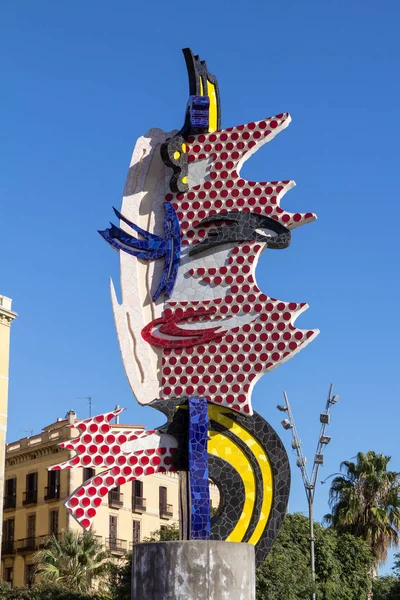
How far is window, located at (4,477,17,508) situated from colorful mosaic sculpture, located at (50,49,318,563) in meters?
30.6

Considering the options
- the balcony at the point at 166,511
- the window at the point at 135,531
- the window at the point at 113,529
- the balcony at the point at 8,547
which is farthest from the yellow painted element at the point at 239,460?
the balcony at the point at 166,511

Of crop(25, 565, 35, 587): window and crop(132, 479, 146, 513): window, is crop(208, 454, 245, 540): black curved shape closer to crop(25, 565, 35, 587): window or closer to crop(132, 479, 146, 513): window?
crop(25, 565, 35, 587): window

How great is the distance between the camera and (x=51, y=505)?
49.3 metres

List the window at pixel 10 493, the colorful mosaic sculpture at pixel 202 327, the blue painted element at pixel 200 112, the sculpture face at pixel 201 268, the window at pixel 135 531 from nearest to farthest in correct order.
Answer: the colorful mosaic sculpture at pixel 202 327
the sculpture face at pixel 201 268
the blue painted element at pixel 200 112
the window at pixel 135 531
the window at pixel 10 493

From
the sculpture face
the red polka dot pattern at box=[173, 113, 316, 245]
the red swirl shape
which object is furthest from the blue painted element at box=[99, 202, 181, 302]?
the red swirl shape

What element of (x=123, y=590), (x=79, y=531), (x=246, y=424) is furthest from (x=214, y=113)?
(x=79, y=531)

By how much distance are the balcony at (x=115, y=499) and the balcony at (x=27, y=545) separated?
11.9 ft

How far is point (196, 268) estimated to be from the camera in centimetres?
2328

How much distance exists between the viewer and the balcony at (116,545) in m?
49.0

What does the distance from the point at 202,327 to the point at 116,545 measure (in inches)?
1132

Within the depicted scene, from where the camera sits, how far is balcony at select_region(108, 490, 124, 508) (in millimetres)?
49969

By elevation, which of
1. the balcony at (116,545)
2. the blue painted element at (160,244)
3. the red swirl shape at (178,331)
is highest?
the blue painted element at (160,244)

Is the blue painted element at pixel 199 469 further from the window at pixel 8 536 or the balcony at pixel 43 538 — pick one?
the window at pixel 8 536

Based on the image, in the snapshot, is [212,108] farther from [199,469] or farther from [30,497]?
[30,497]
